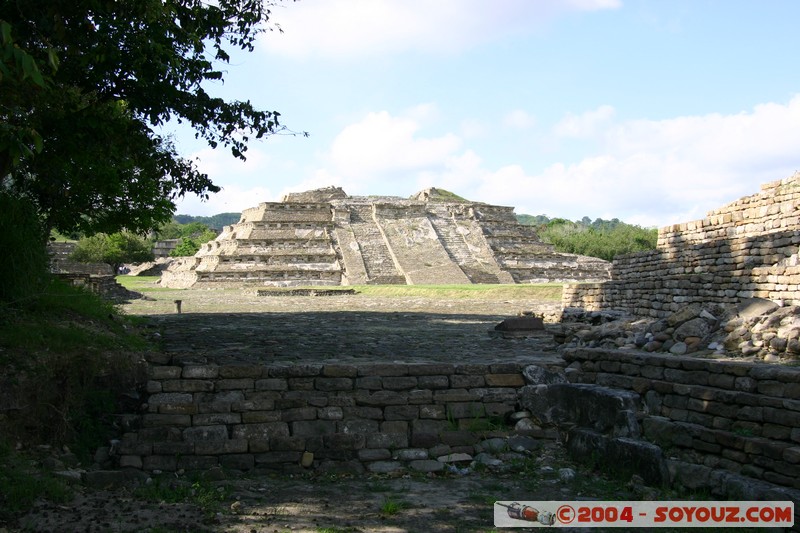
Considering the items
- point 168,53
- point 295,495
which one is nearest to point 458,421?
point 295,495

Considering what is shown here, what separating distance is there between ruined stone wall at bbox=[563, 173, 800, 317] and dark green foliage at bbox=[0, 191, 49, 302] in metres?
10.5

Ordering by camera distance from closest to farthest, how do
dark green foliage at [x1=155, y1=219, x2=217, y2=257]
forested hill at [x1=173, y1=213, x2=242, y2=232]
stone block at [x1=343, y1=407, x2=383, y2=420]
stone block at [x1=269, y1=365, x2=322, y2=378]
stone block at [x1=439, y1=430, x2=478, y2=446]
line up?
1. stone block at [x1=439, y1=430, x2=478, y2=446]
2. stone block at [x1=343, y1=407, x2=383, y2=420]
3. stone block at [x1=269, y1=365, x2=322, y2=378]
4. dark green foliage at [x1=155, y1=219, x2=217, y2=257]
5. forested hill at [x1=173, y1=213, x2=242, y2=232]

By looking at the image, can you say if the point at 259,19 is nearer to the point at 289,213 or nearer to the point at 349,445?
the point at 349,445

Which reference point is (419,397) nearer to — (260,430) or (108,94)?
(260,430)

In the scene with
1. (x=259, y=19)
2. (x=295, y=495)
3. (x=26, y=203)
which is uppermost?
(x=259, y=19)

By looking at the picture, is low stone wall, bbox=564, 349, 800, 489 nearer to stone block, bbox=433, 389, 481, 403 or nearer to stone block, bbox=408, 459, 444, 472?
stone block, bbox=433, 389, 481, 403

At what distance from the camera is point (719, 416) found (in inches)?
213

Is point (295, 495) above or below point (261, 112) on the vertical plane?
below

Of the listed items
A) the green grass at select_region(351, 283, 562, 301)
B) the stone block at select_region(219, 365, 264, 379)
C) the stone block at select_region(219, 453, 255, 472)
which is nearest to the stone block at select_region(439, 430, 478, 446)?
the stone block at select_region(219, 453, 255, 472)

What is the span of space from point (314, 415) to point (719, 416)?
11.6ft

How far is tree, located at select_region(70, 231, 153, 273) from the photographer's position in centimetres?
5175

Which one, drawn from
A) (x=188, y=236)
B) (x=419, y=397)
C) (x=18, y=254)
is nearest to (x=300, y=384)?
(x=419, y=397)

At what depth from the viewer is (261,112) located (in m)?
9.21

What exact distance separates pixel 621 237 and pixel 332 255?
27912 mm
